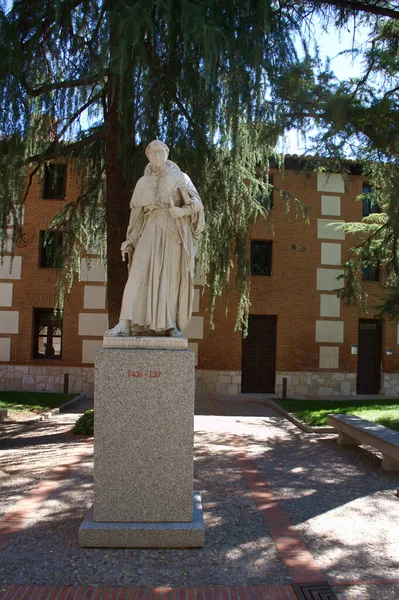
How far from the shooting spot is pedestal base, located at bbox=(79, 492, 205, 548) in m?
3.87

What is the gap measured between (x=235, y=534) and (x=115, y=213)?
5.82 metres

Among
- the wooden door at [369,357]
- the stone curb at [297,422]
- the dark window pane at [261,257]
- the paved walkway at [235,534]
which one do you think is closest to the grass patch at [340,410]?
the stone curb at [297,422]

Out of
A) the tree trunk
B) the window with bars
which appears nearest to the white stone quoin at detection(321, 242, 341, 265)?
the window with bars

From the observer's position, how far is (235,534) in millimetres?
4227

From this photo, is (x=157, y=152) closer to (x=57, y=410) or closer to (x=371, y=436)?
(x=371, y=436)

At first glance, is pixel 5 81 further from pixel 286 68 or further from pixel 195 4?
pixel 286 68

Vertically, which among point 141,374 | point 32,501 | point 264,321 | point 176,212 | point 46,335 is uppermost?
point 176,212

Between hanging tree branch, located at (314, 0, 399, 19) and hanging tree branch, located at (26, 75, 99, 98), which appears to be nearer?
hanging tree branch, located at (26, 75, 99, 98)

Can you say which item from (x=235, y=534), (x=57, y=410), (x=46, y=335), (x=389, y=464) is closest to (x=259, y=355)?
(x=46, y=335)

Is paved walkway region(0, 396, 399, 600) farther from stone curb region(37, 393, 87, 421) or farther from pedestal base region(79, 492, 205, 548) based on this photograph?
stone curb region(37, 393, 87, 421)

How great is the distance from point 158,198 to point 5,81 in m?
4.33

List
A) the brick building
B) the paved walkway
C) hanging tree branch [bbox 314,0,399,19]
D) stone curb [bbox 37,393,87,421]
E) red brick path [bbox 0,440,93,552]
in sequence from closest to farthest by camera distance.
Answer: the paved walkway, red brick path [bbox 0,440,93,552], hanging tree branch [bbox 314,0,399,19], stone curb [bbox 37,393,87,421], the brick building

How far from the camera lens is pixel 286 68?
22.3 ft

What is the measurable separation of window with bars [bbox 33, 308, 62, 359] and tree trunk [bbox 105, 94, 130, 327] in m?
8.96
